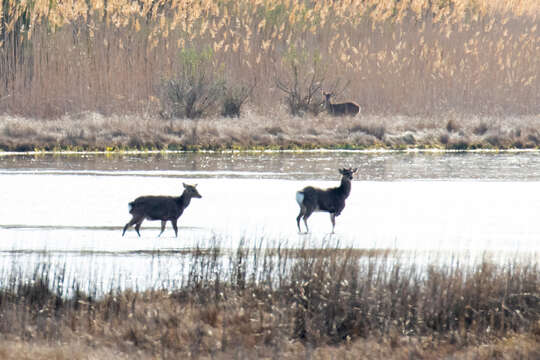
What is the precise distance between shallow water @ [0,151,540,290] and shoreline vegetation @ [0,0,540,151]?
319 cm

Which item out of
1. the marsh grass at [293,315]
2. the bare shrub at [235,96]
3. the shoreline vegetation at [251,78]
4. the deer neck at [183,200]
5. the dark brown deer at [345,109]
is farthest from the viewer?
the dark brown deer at [345,109]

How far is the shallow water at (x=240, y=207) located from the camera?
12.5 m

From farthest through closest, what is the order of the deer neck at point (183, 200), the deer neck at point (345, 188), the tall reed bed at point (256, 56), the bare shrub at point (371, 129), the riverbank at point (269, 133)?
the bare shrub at point (371, 129), the tall reed bed at point (256, 56), the riverbank at point (269, 133), the deer neck at point (345, 188), the deer neck at point (183, 200)

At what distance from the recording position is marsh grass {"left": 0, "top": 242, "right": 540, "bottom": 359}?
26.5 ft

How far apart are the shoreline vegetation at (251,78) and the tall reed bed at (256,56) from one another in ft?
0.18

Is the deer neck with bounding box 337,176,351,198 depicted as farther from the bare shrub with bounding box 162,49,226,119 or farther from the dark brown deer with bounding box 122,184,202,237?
the bare shrub with bounding box 162,49,226,119

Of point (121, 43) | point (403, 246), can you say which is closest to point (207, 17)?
point (121, 43)

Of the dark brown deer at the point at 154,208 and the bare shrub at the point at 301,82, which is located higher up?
the bare shrub at the point at 301,82

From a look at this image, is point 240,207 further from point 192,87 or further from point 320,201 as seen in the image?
point 192,87

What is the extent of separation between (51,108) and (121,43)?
10.1 ft

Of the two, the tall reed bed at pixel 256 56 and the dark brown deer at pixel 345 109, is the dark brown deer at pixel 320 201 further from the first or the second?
the dark brown deer at pixel 345 109

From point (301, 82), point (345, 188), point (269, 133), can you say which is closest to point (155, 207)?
point (345, 188)

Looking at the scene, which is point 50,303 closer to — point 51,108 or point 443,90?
point 51,108

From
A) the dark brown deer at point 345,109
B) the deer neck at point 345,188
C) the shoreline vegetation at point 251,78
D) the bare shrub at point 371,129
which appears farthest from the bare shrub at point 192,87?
the deer neck at point 345,188
